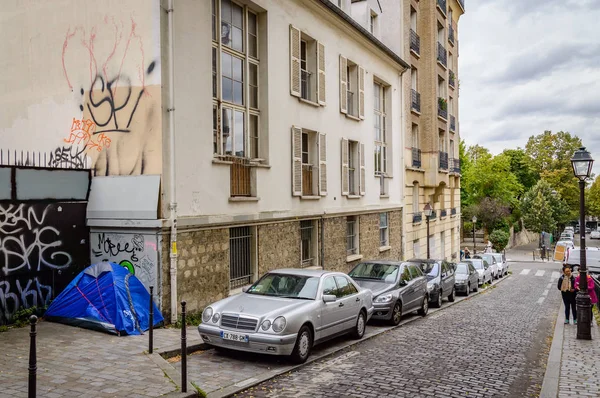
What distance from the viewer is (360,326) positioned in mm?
11070

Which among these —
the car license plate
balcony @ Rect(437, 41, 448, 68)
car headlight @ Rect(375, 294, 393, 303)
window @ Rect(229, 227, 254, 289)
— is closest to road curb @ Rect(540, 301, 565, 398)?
car headlight @ Rect(375, 294, 393, 303)

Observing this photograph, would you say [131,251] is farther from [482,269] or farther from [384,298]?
[482,269]

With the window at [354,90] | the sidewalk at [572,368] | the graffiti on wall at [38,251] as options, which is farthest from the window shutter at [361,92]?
the graffiti on wall at [38,251]

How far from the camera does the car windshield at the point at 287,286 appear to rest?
9633 mm

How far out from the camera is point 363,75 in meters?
21.5

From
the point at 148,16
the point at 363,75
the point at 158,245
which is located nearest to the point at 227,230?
the point at 158,245

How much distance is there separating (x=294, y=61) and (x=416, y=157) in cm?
1395

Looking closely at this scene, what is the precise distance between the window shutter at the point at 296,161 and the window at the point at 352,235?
4498 millimetres

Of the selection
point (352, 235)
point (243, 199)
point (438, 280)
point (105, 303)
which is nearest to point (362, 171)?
point (352, 235)

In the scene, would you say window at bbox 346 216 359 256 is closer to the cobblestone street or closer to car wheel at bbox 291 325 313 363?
the cobblestone street

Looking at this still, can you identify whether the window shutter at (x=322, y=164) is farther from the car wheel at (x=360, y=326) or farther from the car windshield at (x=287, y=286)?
the car windshield at (x=287, y=286)

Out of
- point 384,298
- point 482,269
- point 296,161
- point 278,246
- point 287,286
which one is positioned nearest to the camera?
point 287,286

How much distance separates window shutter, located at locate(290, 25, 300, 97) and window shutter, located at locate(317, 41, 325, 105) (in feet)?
4.98

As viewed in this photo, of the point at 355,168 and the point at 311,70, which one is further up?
the point at 311,70
